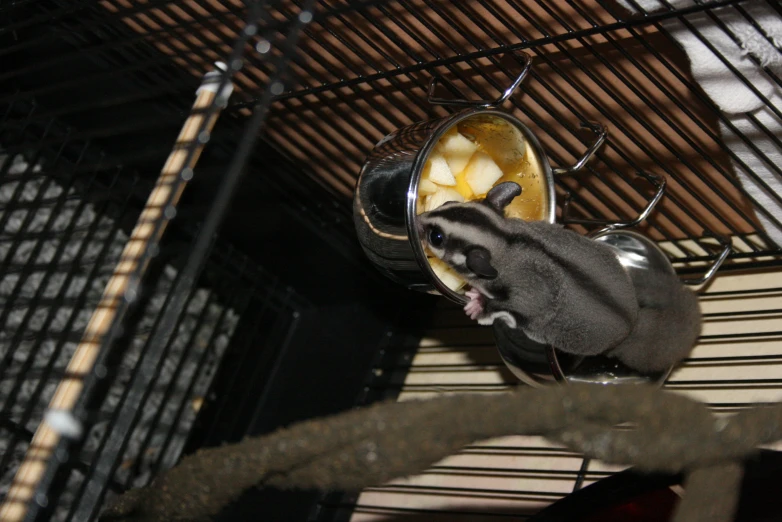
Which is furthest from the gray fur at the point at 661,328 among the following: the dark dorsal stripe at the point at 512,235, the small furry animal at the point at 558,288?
the dark dorsal stripe at the point at 512,235

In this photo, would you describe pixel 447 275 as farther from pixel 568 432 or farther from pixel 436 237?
pixel 568 432

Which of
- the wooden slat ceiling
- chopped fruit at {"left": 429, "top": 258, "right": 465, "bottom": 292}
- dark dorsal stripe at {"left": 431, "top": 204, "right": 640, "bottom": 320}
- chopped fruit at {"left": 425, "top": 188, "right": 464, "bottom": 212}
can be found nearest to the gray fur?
dark dorsal stripe at {"left": 431, "top": 204, "right": 640, "bottom": 320}

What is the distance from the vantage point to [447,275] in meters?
1.86

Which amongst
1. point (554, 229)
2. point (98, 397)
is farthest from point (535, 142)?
point (98, 397)

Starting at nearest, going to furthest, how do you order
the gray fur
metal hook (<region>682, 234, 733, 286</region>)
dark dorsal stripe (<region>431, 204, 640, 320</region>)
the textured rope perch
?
the textured rope perch < dark dorsal stripe (<region>431, 204, 640, 320</region>) < the gray fur < metal hook (<region>682, 234, 733, 286</region>)

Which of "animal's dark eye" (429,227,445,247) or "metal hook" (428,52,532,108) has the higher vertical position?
"metal hook" (428,52,532,108)

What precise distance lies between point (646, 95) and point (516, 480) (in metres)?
1.01

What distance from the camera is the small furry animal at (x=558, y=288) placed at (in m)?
1.69

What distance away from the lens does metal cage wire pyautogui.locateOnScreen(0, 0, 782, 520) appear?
1769 millimetres

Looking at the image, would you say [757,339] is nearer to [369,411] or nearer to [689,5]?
[689,5]

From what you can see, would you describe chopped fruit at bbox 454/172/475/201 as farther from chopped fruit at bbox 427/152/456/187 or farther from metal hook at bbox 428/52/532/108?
metal hook at bbox 428/52/532/108

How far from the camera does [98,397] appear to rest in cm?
236

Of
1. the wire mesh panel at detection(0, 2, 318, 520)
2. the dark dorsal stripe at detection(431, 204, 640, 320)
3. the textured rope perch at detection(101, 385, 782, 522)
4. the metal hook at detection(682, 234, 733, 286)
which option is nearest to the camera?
the textured rope perch at detection(101, 385, 782, 522)

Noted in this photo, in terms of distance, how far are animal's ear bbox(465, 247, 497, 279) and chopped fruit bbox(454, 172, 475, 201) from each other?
195 mm
